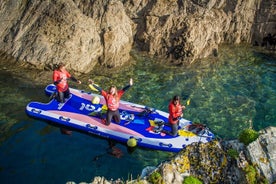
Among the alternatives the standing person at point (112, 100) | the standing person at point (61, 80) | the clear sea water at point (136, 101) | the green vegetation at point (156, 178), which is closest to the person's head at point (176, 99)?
the standing person at point (112, 100)

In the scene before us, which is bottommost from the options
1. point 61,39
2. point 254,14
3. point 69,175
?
point 69,175

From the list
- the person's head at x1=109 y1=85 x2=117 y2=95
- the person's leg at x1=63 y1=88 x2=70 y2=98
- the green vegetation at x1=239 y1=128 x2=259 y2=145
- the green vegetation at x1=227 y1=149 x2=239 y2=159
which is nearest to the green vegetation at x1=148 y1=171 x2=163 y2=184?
the green vegetation at x1=227 y1=149 x2=239 y2=159

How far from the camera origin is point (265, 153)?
25.8ft

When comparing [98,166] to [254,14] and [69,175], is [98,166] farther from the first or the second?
[254,14]

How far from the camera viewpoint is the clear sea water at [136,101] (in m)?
13.0

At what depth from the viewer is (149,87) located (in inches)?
739

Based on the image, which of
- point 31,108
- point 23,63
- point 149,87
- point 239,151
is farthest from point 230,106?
point 23,63

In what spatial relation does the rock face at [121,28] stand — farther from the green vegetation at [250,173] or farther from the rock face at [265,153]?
the green vegetation at [250,173]

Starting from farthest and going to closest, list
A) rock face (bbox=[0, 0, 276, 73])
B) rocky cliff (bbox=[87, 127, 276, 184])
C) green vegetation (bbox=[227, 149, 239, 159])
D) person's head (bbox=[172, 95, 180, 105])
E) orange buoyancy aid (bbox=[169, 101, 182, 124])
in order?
rock face (bbox=[0, 0, 276, 73])
orange buoyancy aid (bbox=[169, 101, 182, 124])
person's head (bbox=[172, 95, 180, 105])
green vegetation (bbox=[227, 149, 239, 159])
rocky cliff (bbox=[87, 127, 276, 184])

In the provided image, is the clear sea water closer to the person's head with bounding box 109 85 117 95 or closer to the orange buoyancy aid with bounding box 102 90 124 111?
the orange buoyancy aid with bounding box 102 90 124 111

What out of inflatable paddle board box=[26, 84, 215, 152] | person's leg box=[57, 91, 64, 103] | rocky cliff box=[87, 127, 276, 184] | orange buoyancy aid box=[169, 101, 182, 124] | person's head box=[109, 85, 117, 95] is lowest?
inflatable paddle board box=[26, 84, 215, 152]

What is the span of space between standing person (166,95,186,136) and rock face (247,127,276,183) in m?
5.44

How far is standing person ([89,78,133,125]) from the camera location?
14234 mm

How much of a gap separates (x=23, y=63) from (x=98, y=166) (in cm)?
955
